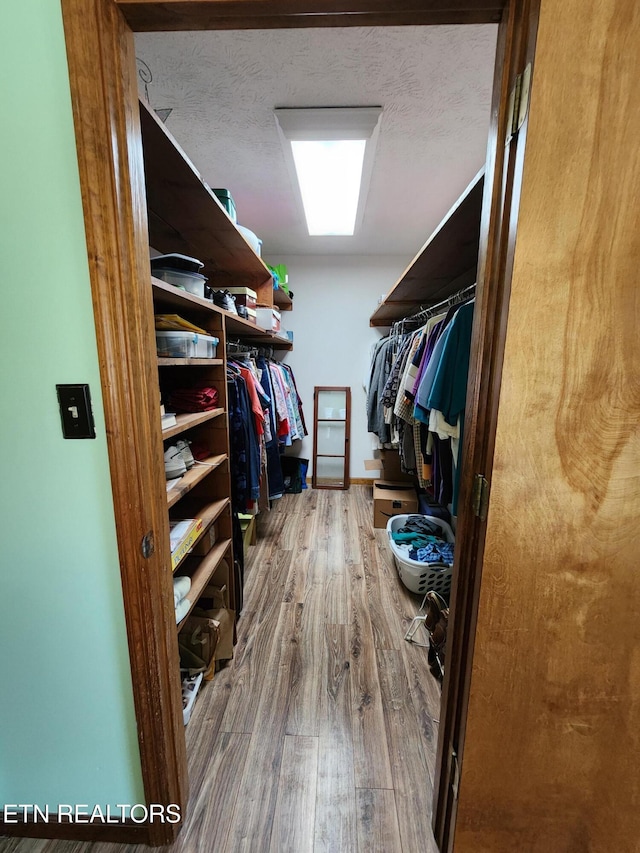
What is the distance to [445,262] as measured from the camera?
69.1 inches

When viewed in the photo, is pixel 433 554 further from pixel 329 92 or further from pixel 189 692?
pixel 329 92

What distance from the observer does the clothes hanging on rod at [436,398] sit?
1298 millimetres

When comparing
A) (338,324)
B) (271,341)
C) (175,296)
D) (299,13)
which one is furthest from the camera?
(338,324)

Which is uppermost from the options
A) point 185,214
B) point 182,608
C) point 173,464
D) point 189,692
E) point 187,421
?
point 185,214

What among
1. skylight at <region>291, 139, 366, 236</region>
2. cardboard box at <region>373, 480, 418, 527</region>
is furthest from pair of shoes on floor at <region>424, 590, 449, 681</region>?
skylight at <region>291, 139, 366, 236</region>

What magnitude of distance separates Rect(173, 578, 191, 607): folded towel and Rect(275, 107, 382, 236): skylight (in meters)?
2.02

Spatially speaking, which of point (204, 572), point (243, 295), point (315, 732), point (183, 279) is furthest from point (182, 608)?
point (243, 295)

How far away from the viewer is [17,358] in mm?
697

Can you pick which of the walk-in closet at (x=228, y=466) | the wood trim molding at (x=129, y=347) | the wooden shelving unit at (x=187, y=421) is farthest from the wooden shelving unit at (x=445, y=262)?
the wooden shelving unit at (x=187, y=421)

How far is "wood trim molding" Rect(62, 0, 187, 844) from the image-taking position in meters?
0.61

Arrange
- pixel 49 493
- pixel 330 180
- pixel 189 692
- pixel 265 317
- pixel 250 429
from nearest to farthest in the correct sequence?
1. pixel 49 493
2. pixel 189 692
3. pixel 250 429
4. pixel 330 180
5. pixel 265 317

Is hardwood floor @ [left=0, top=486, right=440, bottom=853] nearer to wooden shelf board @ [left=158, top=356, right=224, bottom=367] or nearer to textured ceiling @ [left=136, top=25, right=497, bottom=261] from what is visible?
wooden shelf board @ [left=158, top=356, right=224, bottom=367]

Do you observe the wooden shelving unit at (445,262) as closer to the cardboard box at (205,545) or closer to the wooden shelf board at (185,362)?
the wooden shelf board at (185,362)

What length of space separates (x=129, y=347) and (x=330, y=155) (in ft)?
5.70
